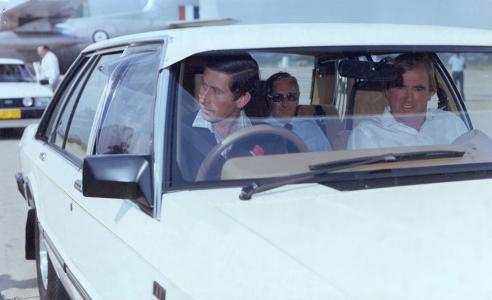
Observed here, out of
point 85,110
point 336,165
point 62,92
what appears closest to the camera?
point 336,165

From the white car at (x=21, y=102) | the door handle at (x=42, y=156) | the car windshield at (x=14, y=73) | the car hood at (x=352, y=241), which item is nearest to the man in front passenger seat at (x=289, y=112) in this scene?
the car hood at (x=352, y=241)

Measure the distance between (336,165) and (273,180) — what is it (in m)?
0.23

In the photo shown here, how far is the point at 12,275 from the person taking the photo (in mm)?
4719

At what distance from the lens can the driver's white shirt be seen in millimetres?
2648

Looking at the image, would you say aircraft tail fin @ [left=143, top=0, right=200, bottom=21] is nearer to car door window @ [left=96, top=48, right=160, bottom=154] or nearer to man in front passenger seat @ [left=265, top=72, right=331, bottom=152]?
man in front passenger seat @ [left=265, top=72, right=331, bottom=152]

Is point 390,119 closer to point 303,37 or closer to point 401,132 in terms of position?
point 401,132

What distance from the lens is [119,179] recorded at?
2168mm

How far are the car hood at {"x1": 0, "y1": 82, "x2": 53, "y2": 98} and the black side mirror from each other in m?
10.1

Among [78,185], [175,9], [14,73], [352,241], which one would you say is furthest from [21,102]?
[352,241]

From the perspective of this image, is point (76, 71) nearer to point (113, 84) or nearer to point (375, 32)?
point (113, 84)

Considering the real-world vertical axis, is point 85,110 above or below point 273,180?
above

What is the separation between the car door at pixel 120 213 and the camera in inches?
85.7

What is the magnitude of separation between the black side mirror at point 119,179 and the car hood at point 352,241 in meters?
0.18

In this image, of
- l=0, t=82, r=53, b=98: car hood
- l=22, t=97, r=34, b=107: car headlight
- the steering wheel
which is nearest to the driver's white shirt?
the steering wheel
